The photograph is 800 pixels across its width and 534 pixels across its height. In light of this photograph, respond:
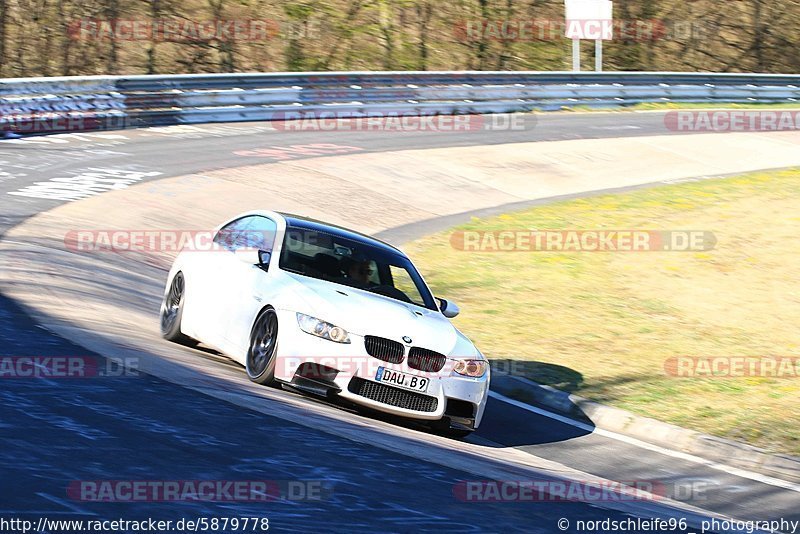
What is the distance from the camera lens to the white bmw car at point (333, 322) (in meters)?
9.22

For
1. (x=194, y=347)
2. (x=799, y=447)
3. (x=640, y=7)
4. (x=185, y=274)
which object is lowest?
(x=799, y=447)

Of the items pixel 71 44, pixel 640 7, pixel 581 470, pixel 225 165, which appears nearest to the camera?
pixel 581 470

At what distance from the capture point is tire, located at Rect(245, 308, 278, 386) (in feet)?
31.0

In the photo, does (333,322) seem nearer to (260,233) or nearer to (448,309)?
(448,309)

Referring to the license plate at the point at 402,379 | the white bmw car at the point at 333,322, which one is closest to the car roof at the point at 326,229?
the white bmw car at the point at 333,322

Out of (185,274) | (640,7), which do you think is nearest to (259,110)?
(185,274)

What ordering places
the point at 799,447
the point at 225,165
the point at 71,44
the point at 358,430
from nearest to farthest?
the point at 358,430, the point at 799,447, the point at 225,165, the point at 71,44

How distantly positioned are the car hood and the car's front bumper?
14cm

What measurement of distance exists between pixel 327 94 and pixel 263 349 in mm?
21659

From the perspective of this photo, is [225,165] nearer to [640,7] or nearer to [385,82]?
[385,82]

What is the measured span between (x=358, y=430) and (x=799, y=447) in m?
4.29

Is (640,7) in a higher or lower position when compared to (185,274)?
higher

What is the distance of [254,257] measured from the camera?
10.4 metres

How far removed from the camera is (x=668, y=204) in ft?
79.8
